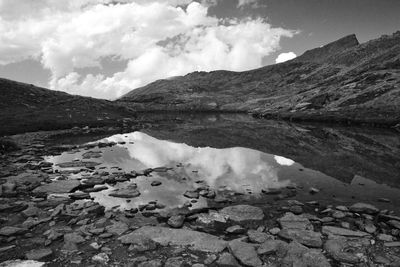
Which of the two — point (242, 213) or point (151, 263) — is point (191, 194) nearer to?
point (242, 213)

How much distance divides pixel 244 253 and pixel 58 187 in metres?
15.2

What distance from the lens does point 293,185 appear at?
78.5 ft

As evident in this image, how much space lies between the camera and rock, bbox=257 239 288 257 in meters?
12.4

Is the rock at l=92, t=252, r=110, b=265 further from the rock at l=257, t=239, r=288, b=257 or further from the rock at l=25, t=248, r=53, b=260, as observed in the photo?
the rock at l=257, t=239, r=288, b=257

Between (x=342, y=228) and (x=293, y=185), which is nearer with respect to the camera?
(x=342, y=228)

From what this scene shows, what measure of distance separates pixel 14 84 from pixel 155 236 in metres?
106

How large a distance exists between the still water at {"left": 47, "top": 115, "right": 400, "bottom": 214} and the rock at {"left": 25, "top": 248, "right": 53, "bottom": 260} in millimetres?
5984

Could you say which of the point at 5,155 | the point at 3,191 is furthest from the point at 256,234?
the point at 5,155

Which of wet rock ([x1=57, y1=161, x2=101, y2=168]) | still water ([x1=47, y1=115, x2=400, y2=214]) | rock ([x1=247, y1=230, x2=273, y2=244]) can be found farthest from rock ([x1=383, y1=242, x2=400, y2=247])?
wet rock ([x1=57, y1=161, x2=101, y2=168])

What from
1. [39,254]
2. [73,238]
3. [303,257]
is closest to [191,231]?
[303,257]

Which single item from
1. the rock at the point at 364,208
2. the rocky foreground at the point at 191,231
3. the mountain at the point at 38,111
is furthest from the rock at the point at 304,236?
the mountain at the point at 38,111

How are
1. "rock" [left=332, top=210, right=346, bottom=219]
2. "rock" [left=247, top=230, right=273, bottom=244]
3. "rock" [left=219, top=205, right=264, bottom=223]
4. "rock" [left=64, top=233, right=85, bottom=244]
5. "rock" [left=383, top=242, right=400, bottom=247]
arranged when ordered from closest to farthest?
1. "rock" [left=383, top=242, right=400, bottom=247]
2. "rock" [left=64, top=233, right=85, bottom=244]
3. "rock" [left=247, top=230, right=273, bottom=244]
4. "rock" [left=219, top=205, right=264, bottom=223]
5. "rock" [left=332, top=210, right=346, bottom=219]

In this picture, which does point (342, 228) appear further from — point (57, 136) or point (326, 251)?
point (57, 136)

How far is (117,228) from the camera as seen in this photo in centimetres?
1493
